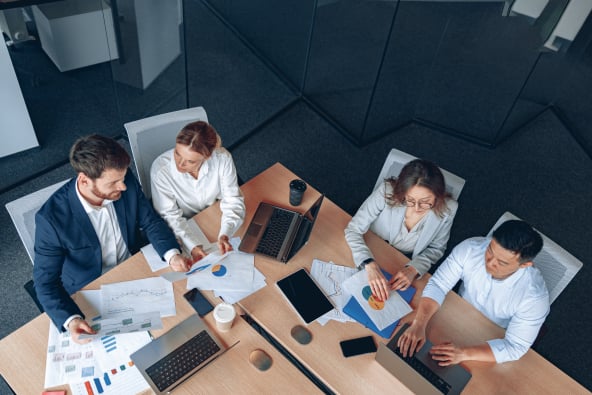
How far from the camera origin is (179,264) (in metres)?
2.28

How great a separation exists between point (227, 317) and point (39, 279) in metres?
Answer: 0.80

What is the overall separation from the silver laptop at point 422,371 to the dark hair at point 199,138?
3.94 feet

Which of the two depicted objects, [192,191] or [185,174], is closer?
[185,174]

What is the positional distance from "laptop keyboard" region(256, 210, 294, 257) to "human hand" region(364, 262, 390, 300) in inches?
18.2

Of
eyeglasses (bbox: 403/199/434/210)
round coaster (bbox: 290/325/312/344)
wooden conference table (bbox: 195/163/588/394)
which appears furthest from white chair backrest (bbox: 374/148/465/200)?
round coaster (bbox: 290/325/312/344)

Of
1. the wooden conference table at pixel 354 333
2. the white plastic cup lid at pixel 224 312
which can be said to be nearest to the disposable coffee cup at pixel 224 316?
the white plastic cup lid at pixel 224 312

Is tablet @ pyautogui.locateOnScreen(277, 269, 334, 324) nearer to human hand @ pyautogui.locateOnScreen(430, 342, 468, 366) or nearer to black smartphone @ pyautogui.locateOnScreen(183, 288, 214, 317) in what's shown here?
black smartphone @ pyautogui.locateOnScreen(183, 288, 214, 317)

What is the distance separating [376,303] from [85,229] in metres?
1.35

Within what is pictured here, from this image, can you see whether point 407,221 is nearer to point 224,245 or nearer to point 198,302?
point 224,245

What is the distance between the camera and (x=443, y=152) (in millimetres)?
4332

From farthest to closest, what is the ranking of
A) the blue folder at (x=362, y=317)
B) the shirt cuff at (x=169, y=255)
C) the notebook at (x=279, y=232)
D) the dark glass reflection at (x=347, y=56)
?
1. the dark glass reflection at (x=347, y=56)
2. the notebook at (x=279, y=232)
3. the shirt cuff at (x=169, y=255)
4. the blue folder at (x=362, y=317)

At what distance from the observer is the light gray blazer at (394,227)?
2463mm

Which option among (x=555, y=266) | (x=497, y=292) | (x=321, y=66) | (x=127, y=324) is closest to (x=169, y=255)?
(x=127, y=324)

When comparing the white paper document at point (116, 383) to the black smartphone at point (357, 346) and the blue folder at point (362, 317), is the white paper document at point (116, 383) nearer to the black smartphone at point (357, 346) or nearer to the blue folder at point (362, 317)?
the black smartphone at point (357, 346)
